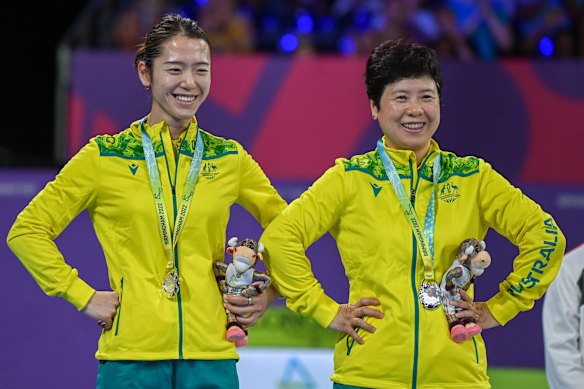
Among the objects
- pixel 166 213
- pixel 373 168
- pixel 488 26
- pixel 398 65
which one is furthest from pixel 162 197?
pixel 488 26

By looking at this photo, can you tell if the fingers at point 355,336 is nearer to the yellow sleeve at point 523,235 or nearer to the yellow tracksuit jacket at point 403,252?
the yellow tracksuit jacket at point 403,252

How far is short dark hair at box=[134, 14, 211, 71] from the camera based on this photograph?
3.80 m

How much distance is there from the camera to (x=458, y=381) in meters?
3.58

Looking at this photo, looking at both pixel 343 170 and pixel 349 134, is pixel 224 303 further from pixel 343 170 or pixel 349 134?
pixel 349 134

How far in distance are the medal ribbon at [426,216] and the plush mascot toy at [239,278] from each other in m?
0.53

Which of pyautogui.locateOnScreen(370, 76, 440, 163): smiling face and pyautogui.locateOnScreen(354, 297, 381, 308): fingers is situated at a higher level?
pyautogui.locateOnScreen(370, 76, 440, 163): smiling face

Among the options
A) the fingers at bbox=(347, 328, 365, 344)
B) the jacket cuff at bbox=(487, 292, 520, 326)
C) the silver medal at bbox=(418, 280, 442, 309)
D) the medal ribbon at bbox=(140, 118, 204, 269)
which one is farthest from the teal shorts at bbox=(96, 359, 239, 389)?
the jacket cuff at bbox=(487, 292, 520, 326)

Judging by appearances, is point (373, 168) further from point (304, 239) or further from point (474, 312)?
point (474, 312)

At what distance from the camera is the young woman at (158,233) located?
362 centimetres

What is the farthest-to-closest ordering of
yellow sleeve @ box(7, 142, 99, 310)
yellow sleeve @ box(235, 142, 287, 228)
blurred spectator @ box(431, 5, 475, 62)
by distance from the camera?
blurred spectator @ box(431, 5, 475, 62) < yellow sleeve @ box(235, 142, 287, 228) < yellow sleeve @ box(7, 142, 99, 310)

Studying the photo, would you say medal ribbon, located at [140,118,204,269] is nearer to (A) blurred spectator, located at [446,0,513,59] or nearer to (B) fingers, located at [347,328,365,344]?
(B) fingers, located at [347,328,365,344]

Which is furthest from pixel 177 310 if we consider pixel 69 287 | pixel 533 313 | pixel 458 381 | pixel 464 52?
pixel 464 52

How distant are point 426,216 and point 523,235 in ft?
1.20

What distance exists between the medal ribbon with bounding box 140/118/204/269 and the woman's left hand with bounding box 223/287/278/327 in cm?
25
